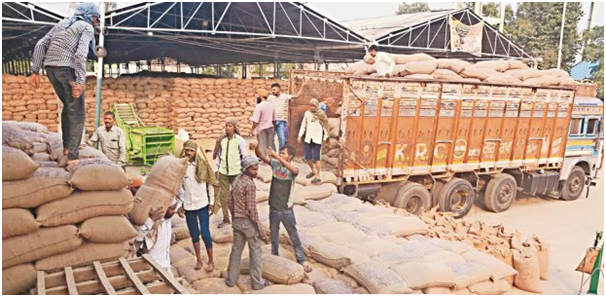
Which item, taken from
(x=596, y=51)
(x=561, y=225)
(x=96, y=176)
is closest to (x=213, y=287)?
(x=96, y=176)

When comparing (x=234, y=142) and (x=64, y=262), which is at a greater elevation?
(x=234, y=142)

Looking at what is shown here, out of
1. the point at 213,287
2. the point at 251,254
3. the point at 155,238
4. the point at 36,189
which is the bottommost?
the point at 213,287

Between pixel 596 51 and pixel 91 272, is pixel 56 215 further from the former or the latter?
pixel 596 51

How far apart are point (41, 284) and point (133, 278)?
0.58m

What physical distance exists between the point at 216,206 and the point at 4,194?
188 centimetres

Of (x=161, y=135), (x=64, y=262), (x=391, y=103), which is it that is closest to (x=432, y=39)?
(x=391, y=103)

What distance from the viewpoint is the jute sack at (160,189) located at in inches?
158

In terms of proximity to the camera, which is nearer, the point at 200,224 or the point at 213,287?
the point at 213,287

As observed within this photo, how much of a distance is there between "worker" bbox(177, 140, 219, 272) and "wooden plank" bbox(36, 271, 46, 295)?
121 cm

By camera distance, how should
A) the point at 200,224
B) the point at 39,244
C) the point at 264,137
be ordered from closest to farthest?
the point at 39,244 < the point at 200,224 < the point at 264,137

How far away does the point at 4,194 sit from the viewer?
10.7ft

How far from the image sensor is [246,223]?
3.88 m

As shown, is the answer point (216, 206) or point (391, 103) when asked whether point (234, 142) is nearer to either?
point (216, 206)

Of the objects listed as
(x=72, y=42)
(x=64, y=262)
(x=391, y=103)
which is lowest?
(x=64, y=262)
